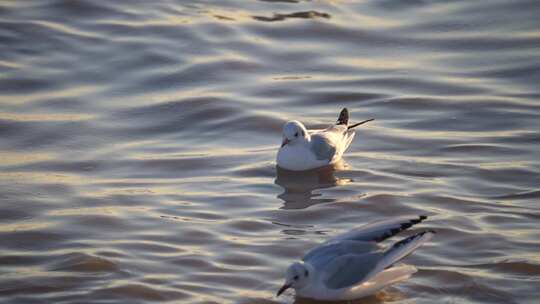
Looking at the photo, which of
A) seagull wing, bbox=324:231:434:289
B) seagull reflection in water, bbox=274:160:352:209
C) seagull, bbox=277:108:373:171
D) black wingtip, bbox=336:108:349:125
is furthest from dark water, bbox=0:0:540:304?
seagull wing, bbox=324:231:434:289

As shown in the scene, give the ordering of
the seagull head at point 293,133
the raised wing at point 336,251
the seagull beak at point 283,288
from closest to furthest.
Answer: the seagull beak at point 283,288 → the raised wing at point 336,251 → the seagull head at point 293,133

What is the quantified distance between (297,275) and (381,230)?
0.68 meters

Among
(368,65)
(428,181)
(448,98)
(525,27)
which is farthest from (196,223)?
(525,27)

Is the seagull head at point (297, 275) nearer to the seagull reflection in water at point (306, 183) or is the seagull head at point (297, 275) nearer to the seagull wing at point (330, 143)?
the seagull reflection in water at point (306, 183)

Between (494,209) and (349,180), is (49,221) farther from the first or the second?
(494,209)

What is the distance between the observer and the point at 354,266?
7.03 metres

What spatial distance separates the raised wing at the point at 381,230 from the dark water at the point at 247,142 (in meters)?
0.49

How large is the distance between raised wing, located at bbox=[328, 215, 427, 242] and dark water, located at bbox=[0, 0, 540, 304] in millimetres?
493

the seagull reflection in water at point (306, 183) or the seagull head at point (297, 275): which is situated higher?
the seagull reflection in water at point (306, 183)

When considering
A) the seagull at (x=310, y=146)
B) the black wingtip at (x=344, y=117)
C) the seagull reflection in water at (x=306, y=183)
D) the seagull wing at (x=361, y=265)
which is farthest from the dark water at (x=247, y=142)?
the seagull wing at (x=361, y=265)

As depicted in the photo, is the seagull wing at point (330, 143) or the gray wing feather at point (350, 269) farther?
the seagull wing at point (330, 143)

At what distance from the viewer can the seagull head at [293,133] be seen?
10242 millimetres

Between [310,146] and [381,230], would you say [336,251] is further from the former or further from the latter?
[310,146]

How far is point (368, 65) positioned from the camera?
13164 millimetres
